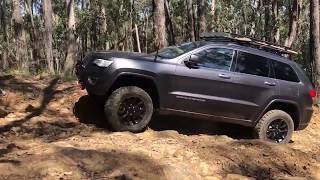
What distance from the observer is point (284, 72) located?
10.1m

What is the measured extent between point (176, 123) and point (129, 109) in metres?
1.71

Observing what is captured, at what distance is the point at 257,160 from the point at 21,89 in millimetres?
4847

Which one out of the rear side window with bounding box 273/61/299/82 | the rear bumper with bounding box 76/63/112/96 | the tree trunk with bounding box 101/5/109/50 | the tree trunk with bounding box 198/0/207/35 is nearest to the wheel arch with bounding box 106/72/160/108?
the rear bumper with bounding box 76/63/112/96

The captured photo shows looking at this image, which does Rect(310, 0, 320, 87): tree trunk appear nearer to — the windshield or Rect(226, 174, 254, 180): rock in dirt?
the windshield

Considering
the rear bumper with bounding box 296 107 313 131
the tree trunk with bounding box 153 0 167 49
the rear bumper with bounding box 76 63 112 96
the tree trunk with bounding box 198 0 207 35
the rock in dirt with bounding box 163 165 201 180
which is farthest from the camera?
the tree trunk with bounding box 198 0 207 35

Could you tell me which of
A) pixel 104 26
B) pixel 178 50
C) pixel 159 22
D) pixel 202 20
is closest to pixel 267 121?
pixel 178 50

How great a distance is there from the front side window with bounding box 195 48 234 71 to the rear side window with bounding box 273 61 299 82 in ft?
3.43

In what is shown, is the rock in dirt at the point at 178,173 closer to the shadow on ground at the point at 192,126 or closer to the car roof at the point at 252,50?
the shadow on ground at the point at 192,126

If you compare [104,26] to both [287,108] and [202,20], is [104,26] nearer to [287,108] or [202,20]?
[202,20]

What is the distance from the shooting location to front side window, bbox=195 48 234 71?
925 cm

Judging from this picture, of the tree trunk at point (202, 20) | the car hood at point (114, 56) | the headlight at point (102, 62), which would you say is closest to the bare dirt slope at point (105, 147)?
the headlight at point (102, 62)

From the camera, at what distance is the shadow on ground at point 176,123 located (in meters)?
9.81

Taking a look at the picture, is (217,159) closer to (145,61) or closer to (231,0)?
(145,61)

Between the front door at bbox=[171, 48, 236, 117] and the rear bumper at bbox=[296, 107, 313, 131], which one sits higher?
the front door at bbox=[171, 48, 236, 117]
